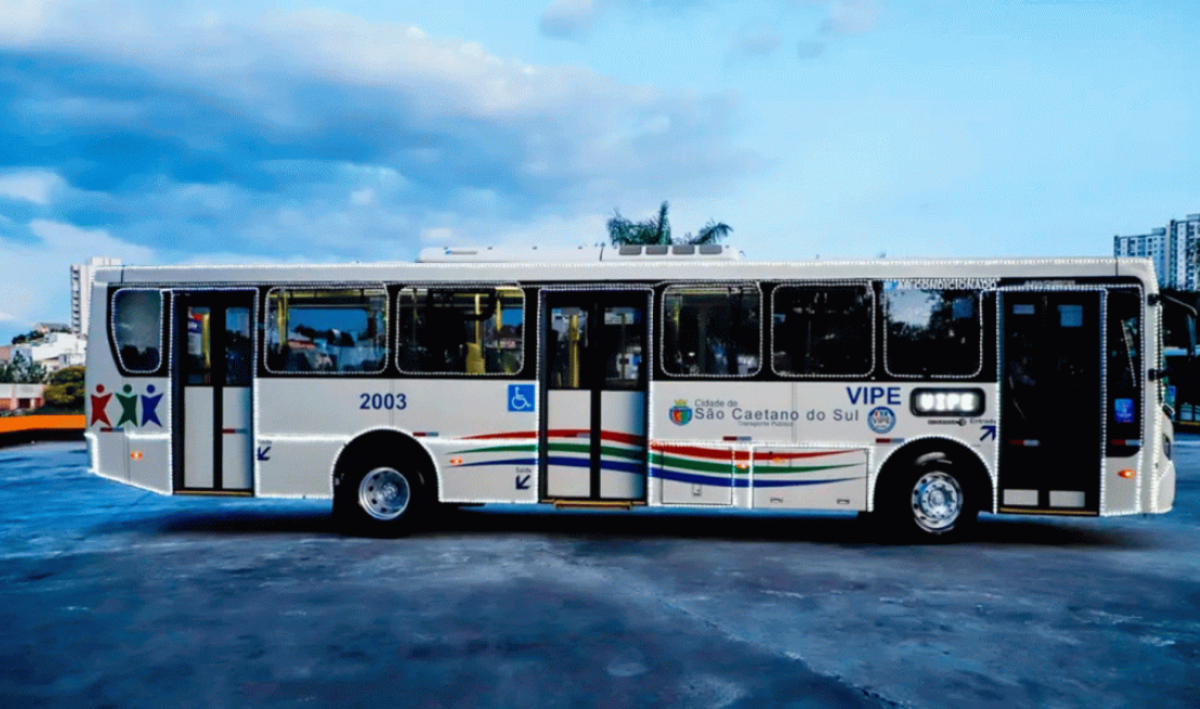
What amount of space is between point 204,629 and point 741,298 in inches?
234

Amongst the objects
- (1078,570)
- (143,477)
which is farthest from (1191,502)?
(143,477)

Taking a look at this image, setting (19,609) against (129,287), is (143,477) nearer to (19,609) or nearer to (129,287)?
(129,287)

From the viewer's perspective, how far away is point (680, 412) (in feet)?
32.1

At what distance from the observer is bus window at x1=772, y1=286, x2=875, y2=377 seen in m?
9.57

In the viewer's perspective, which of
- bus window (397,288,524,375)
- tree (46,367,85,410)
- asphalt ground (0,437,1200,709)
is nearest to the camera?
asphalt ground (0,437,1200,709)

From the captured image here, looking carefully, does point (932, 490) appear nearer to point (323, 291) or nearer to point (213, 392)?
point (323, 291)

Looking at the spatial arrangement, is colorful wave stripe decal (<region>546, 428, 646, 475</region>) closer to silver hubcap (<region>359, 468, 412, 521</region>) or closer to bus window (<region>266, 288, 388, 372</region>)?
silver hubcap (<region>359, 468, 412, 521</region>)

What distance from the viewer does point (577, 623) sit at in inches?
259

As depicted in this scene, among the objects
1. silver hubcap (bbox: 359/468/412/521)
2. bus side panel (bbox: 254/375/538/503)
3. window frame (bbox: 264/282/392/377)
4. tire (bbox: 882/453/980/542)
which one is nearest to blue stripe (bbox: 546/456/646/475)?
bus side panel (bbox: 254/375/538/503)

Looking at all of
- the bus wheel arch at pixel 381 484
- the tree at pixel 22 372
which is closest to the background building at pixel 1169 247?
the bus wheel arch at pixel 381 484

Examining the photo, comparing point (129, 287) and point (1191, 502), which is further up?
point (129, 287)

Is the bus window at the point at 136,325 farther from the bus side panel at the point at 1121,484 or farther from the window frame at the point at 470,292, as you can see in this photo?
the bus side panel at the point at 1121,484

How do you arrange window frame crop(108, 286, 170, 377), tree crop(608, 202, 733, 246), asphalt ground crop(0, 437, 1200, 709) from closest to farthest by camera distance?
asphalt ground crop(0, 437, 1200, 709) → window frame crop(108, 286, 170, 377) → tree crop(608, 202, 733, 246)

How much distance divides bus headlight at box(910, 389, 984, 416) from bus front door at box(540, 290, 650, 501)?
9.35 feet
